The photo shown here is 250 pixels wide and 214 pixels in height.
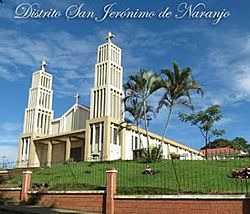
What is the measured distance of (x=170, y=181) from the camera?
1570cm

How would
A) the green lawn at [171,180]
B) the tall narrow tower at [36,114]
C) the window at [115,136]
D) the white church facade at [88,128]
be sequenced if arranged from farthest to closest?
the tall narrow tower at [36,114] → the window at [115,136] → the white church facade at [88,128] → the green lawn at [171,180]

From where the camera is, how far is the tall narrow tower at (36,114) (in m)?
43.8

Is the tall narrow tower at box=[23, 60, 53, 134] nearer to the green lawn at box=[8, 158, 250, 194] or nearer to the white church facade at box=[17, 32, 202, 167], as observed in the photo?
the white church facade at box=[17, 32, 202, 167]

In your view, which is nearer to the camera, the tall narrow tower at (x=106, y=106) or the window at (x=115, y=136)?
the tall narrow tower at (x=106, y=106)

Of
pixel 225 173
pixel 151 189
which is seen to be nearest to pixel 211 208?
pixel 151 189

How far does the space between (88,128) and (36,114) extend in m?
9.96

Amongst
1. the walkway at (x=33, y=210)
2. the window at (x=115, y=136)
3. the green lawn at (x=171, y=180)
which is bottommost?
the walkway at (x=33, y=210)

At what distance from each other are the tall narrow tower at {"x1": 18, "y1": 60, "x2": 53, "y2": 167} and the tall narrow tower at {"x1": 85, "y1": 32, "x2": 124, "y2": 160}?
32.7 ft

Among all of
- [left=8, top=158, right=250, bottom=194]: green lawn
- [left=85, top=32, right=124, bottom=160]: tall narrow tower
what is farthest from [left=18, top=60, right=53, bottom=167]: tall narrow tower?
[left=8, top=158, right=250, bottom=194]: green lawn

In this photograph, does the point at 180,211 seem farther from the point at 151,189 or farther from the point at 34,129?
the point at 34,129

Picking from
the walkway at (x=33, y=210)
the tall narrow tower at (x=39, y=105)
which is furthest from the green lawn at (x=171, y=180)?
the tall narrow tower at (x=39, y=105)

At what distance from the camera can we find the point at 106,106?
35.6m

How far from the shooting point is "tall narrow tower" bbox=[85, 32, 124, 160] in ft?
114

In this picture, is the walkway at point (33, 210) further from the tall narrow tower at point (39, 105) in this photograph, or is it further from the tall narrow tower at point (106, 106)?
the tall narrow tower at point (39, 105)
